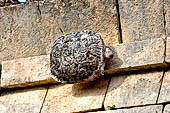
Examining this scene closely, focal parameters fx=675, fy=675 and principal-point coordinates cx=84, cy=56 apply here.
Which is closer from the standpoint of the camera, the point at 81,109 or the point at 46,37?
the point at 81,109

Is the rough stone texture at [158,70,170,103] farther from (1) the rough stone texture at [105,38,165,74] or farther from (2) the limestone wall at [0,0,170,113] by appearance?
(1) the rough stone texture at [105,38,165,74]

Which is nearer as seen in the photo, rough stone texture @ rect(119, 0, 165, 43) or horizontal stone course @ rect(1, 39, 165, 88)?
horizontal stone course @ rect(1, 39, 165, 88)

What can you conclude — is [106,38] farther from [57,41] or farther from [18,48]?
[18,48]

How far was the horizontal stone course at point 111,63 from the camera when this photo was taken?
6816 mm

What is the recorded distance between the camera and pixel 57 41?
7.02 metres

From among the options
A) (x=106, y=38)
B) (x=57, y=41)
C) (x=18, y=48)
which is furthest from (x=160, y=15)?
(x=18, y=48)

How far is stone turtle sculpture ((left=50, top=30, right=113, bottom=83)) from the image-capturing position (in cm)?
680

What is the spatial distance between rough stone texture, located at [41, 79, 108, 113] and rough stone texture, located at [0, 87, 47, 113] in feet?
0.30

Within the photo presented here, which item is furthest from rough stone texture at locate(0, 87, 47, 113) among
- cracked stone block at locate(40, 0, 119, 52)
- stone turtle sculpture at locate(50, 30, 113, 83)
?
cracked stone block at locate(40, 0, 119, 52)

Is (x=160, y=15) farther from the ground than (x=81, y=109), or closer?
farther from the ground

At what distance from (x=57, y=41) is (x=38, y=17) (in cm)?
54

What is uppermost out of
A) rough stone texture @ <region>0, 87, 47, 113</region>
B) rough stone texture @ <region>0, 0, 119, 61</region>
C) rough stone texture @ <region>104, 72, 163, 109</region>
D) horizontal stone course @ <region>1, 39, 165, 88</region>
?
rough stone texture @ <region>0, 0, 119, 61</region>

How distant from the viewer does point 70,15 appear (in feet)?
24.0

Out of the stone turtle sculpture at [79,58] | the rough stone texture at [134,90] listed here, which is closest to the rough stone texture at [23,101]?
the stone turtle sculpture at [79,58]
